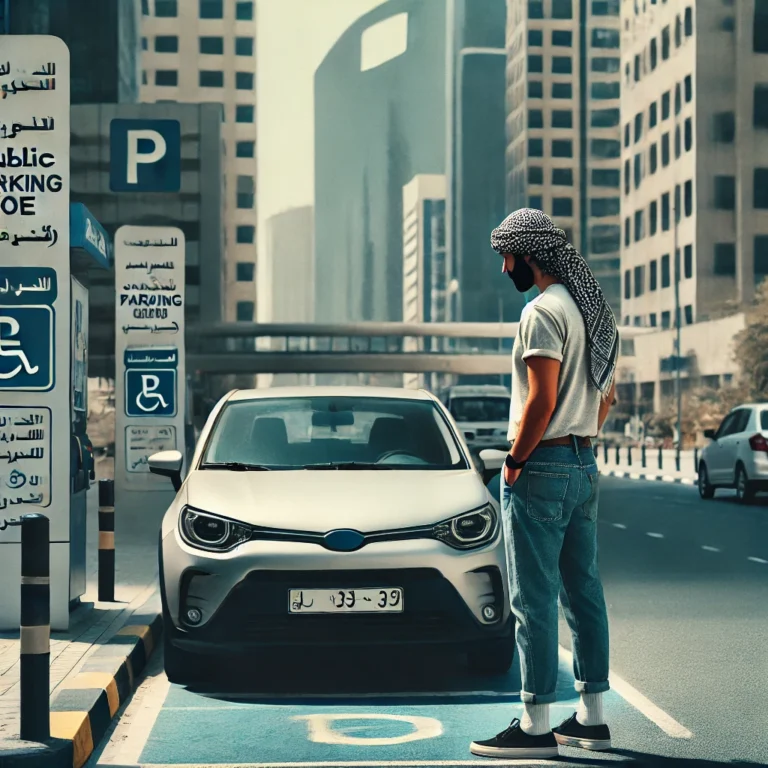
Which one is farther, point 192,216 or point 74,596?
point 192,216

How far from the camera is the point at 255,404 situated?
335 inches

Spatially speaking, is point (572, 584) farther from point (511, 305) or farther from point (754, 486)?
point (511, 305)

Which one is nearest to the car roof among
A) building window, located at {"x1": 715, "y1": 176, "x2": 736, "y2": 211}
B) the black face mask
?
the black face mask

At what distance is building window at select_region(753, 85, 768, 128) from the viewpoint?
84.8m

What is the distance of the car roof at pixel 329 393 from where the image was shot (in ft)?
28.1

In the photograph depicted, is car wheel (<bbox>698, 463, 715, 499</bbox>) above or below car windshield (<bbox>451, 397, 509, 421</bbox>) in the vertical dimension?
below

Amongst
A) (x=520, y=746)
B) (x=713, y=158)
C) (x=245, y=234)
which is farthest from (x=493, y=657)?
(x=245, y=234)

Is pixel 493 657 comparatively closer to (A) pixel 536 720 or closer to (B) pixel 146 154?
(A) pixel 536 720

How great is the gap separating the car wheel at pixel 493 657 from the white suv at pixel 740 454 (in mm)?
15591

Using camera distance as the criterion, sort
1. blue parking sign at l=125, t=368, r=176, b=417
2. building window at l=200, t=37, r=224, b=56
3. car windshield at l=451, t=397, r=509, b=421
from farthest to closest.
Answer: building window at l=200, t=37, r=224, b=56 → car windshield at l=451, t=397, r=509, b=421 → blue parking sign at l=125, t=368, r=176, b=417

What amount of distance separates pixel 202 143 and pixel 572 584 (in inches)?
3385

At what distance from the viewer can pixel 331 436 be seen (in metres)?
8.34

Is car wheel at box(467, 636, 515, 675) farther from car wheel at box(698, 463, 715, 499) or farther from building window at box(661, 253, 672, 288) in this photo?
building window at box(661, 253, 672, 288)

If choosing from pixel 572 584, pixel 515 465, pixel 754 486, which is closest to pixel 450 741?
pixel 572 584
